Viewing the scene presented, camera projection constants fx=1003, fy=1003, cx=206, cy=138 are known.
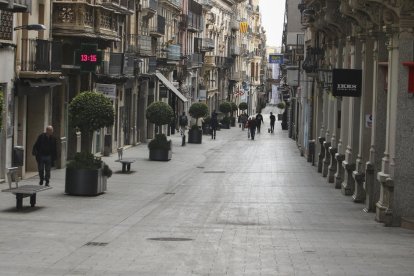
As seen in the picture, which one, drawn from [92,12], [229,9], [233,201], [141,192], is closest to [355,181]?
[233,201]

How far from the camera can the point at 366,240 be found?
18375 millimetres

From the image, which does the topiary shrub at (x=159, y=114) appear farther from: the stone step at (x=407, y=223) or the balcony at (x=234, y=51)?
the balcony at (x=234, y=51)

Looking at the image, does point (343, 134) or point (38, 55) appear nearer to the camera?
point (343, 134)

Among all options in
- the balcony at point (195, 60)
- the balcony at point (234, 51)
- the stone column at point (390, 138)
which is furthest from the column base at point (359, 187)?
the balcony at point (234, 51)

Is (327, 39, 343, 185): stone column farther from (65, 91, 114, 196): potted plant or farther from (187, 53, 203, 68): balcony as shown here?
(187, 53, 203, 68): balcony

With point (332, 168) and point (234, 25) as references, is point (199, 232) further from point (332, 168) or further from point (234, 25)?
point (234, 25)

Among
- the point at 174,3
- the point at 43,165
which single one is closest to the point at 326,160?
the point at 43,165

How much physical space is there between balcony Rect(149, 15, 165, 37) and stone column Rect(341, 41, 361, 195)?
31313mm

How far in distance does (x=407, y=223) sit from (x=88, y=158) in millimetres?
8709

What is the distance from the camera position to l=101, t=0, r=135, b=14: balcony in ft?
127

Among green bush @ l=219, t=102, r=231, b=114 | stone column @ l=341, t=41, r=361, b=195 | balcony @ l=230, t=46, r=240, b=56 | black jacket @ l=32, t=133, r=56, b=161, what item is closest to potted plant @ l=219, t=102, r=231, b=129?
green bush @ l=219, t=102, r=231, b=114

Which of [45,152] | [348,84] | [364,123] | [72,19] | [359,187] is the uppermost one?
[72,19]

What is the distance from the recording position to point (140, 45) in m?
51.9

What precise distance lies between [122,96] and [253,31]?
104245mm
